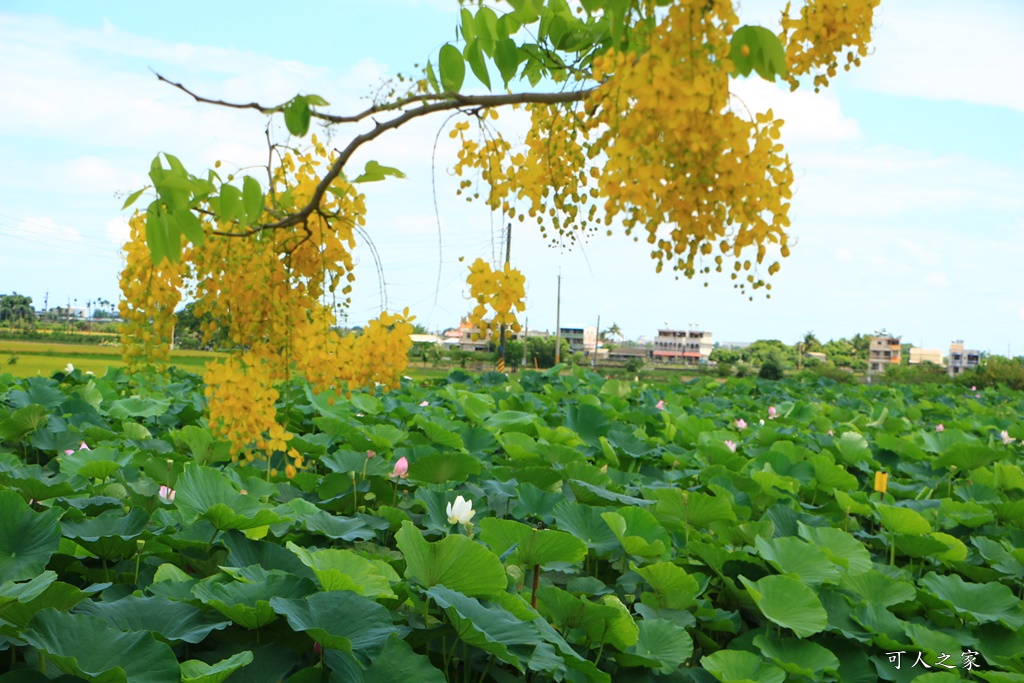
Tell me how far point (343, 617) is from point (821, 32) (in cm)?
161

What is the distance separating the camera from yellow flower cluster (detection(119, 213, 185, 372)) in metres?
2.69

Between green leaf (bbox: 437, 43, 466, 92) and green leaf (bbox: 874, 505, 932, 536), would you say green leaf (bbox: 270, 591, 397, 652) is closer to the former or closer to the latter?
green leaf (bbox: 437, 43, 466, 92)

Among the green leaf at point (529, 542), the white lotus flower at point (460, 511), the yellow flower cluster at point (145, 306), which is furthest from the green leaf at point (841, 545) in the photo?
the yellow flower cluster at point (145, 306)

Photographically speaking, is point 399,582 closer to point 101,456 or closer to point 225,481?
point 225,481

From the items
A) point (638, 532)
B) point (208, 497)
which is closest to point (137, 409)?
point (208, 497)

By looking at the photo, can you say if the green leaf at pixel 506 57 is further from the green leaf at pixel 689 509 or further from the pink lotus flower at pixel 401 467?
the green leaf at pixel 689 509

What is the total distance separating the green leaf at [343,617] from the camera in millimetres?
1315

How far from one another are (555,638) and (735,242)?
800 mm

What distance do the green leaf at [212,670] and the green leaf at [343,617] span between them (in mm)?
90

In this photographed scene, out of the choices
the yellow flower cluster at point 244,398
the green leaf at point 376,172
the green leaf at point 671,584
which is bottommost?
the green leaf at point 671,584

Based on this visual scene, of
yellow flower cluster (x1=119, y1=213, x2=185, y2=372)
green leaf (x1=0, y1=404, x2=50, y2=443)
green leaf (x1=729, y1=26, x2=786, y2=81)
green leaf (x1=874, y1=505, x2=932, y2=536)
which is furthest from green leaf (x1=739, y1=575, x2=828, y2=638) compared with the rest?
green leaf (x1=0, y1=404, x2=50, y2=443)

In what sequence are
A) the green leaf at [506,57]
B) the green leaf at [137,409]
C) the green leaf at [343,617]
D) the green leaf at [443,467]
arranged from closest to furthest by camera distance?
1. the green leaf at [343,617]
2. the green leaf at [506,57]
3. the green leaf at [443,467]
4. the green leaf at [137,409]

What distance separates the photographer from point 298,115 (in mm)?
1525

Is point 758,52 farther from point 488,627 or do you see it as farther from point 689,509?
point 689,509
